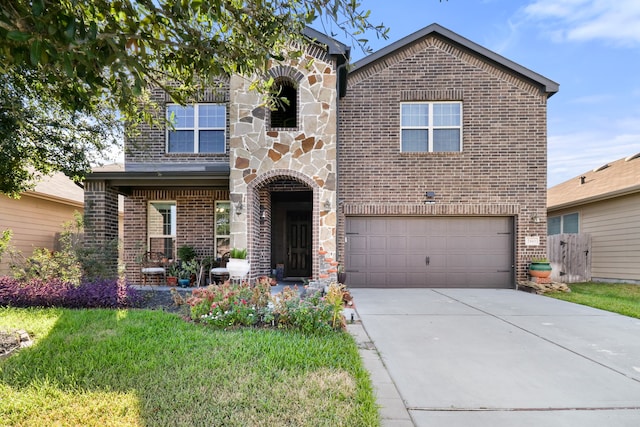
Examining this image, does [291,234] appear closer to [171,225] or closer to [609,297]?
[171,225]

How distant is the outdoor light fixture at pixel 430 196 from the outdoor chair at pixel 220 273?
20.1 ft

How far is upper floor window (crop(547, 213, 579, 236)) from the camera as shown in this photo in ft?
47.4

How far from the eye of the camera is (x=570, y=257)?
12750 mm

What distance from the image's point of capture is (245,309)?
534 cm

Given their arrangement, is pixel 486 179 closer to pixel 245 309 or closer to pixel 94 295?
pixel 245 309

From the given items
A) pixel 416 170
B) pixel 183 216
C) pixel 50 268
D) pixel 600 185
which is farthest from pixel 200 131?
pixel 600 185

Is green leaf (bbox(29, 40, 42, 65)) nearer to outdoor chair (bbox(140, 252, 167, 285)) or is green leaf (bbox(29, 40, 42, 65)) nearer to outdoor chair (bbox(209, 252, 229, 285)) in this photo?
outdoor chair (bbox(209, 252, 229, 285))

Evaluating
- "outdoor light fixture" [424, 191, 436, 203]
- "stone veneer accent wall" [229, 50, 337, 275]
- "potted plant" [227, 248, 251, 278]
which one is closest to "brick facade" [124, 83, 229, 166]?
"stone veneer accent wall" [229, 50, 337, 275]

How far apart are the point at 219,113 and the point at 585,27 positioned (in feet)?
36.7

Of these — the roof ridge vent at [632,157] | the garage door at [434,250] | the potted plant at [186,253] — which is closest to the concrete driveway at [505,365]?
the garage door at [434,250]

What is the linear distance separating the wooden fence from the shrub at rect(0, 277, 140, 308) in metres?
13.3

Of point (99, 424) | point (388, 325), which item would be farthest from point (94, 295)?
point (388, 325)

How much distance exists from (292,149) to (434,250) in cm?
529

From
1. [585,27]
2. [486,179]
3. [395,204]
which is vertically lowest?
[395,204]
